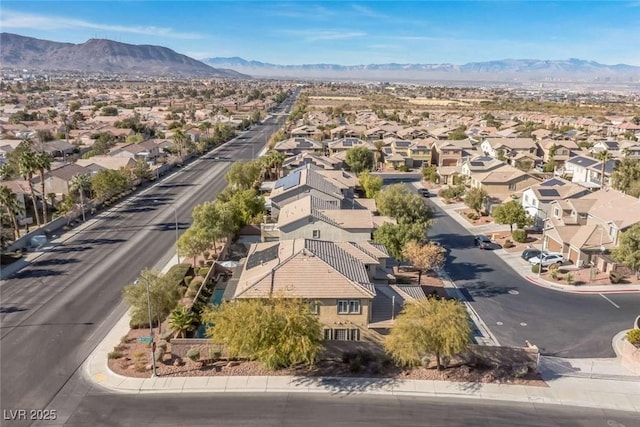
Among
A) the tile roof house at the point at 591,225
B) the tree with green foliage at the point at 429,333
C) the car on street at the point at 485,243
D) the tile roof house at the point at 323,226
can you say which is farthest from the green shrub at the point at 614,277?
the tree with green foliage at the point at 429,333

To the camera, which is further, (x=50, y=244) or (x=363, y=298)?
(x=50, y=244)

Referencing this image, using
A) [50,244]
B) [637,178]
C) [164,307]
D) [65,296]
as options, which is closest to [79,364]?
[164,307]

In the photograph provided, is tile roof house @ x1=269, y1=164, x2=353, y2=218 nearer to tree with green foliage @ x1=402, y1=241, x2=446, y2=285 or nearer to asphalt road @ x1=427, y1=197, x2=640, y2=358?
tree with green foliage @ x1=402, y1=241, x2=446, y2=285

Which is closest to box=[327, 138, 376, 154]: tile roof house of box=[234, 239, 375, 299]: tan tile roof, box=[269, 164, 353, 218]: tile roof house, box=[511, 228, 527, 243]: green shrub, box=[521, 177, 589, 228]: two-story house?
box=[269, 164, 353, 218]: tile roof house

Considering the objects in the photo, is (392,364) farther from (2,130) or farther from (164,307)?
(2,130)

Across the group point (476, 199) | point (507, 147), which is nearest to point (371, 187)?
point (476, 199)

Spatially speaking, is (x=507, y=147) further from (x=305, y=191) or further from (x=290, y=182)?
(x=305, y=191)
